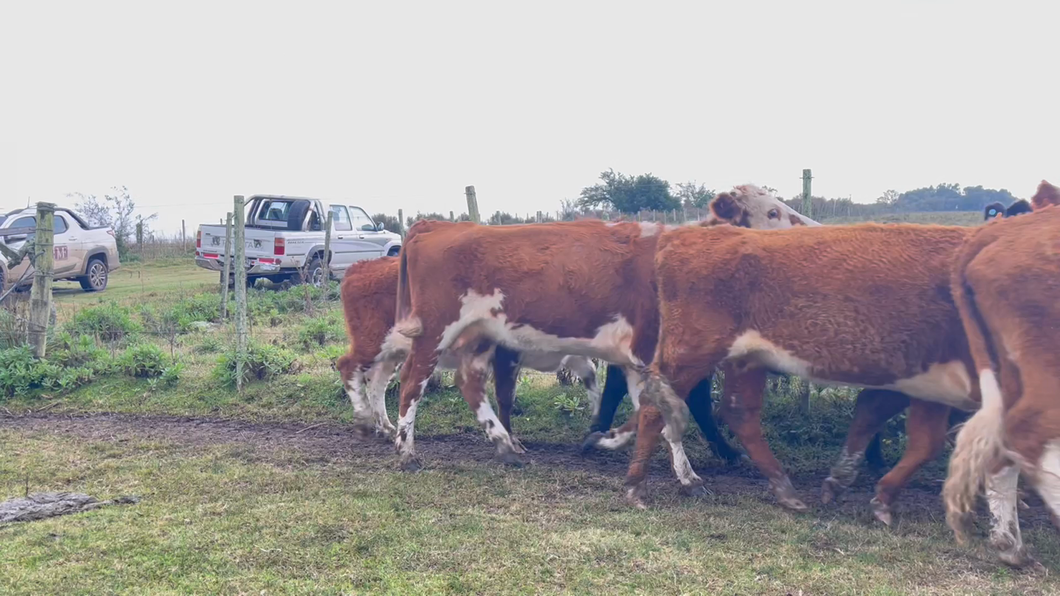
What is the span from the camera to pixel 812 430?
24.2ft

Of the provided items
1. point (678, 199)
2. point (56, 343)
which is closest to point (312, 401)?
point (56, 343)

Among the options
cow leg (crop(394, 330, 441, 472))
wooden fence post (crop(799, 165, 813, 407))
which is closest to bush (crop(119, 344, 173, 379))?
cow leg (crop(394, 330, 441, 472))

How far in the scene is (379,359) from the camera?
809 cm

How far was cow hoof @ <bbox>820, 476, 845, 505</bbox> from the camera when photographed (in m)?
5.95

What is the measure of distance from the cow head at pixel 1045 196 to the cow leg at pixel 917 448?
1.92 meters

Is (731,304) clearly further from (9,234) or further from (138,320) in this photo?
(9,234)

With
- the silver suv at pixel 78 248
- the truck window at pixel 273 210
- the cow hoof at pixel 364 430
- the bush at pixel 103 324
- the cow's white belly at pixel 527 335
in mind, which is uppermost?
the truck window at pixel 273 210

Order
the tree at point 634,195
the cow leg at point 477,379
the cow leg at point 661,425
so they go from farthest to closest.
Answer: the tree at point 634,195
the cow leg at point 477,379
the cow leg at point 661,425

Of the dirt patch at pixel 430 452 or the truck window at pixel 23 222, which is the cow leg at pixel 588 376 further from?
the truck window at pixel 23 222

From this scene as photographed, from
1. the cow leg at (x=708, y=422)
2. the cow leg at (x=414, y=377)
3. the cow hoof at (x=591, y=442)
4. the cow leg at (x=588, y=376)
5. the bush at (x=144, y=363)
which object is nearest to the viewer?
the cow leg at (x=708, y=422)

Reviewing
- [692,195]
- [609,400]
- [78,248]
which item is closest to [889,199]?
[692,195]

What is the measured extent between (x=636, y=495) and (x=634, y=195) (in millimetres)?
16054

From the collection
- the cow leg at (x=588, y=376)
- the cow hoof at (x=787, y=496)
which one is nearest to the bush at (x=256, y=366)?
the cow leg at (x=588, y=376)

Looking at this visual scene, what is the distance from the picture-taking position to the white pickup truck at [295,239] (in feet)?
56.3
